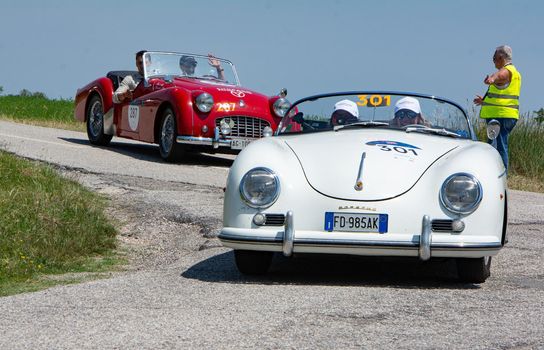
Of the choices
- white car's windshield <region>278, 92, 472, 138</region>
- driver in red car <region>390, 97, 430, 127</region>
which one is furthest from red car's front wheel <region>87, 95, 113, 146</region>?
driver in red car <region>390, 97, 430, 127</region>

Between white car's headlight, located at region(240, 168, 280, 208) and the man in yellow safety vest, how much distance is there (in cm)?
671

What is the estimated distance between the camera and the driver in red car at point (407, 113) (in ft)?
24.3

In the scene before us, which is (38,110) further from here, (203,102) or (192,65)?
(203,102)

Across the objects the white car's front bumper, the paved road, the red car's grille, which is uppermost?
the red car's grille

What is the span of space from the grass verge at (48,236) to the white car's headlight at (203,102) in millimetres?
4289

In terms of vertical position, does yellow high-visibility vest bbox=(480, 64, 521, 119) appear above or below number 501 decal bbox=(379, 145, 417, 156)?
above

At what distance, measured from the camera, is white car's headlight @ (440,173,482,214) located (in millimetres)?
6102

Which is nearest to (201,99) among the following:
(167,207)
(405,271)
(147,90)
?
(147,90)

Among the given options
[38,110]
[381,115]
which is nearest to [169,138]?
[381,115]

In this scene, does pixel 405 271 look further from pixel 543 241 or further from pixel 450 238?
pixel 543 241

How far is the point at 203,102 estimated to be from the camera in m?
14.4

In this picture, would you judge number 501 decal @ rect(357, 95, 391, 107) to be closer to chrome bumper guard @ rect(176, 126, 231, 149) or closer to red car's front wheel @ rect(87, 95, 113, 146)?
chrome bumper guard @ rect(176, 126, 231, 149)

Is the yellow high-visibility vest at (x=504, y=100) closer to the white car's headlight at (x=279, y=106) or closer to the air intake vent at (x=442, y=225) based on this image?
the white car's headlight at (x=279, y=106)

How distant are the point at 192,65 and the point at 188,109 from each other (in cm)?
233
